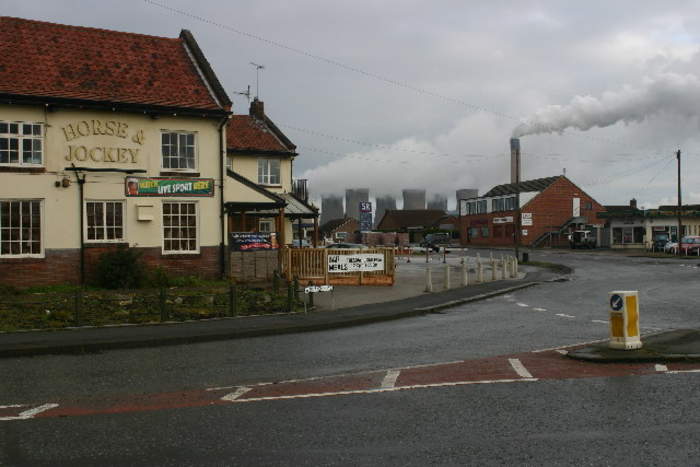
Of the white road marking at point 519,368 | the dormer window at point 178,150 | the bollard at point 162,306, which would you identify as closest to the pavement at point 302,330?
the bollard at point 162,306

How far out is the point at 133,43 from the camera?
25.8m

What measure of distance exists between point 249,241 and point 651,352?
16.3 metres

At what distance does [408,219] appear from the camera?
13512cm

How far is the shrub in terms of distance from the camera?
70.4 feet

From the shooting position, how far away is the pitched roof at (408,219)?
13275cm

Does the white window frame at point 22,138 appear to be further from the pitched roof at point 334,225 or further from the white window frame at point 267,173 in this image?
the pitched roof at point 334,225

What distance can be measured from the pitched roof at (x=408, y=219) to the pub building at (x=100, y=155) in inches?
4213

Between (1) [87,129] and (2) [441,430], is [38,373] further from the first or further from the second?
(1) [87,129]

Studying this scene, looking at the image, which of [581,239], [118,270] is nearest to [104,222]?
[118,270]

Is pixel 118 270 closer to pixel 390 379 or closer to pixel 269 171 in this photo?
pixel 390 379

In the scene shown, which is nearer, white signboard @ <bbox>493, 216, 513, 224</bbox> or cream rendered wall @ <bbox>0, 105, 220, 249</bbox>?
cream rendered wall @ <bbox>0, 105, 220, 249</bbox>

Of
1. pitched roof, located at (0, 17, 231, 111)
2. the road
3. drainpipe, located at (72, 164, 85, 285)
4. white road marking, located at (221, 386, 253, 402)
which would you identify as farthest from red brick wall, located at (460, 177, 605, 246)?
white road marking, located at (221, 386, 253, 402)

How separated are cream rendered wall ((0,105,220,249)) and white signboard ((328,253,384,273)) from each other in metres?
4.12

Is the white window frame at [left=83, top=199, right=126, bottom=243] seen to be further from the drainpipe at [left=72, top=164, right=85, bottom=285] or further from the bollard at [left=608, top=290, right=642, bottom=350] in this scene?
the bollard at [left=608, top=290, right=642, bottom=350]
